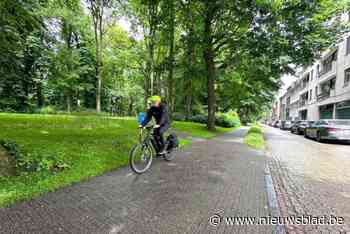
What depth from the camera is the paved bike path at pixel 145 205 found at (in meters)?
2.51

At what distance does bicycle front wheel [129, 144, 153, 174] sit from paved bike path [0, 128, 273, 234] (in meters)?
0.19

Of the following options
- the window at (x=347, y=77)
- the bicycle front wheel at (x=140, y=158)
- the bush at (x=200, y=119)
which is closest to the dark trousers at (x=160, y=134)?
the bicycle front wheel at (x=140, y=158)

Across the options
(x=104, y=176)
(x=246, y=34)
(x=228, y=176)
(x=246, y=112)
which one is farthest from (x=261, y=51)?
(x=246, y=112)

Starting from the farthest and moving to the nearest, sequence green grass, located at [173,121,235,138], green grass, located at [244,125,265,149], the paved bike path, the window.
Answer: the window, green grass, located at [173,121,235,138], green grass, located at [244,125,265,149], the paved bike path

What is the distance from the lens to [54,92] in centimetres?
2869

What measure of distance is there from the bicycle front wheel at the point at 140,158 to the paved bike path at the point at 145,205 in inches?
7.5

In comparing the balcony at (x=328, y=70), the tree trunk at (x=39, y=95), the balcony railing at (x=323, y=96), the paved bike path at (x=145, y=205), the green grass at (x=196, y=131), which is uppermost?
the balcony at (x=328, y=70)

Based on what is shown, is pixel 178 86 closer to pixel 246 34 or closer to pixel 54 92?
pixel 246 34

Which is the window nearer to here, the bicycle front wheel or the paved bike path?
the paved bike path

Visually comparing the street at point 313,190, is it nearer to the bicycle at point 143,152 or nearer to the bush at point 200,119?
the bicycle at point 143,152

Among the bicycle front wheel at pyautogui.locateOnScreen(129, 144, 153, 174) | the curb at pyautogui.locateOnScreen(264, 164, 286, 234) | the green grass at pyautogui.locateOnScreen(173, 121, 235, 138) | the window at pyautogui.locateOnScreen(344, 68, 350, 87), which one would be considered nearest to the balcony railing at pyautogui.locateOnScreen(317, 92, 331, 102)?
the window at pyautogui.locateOnScreen(344, 68, 350, 87)

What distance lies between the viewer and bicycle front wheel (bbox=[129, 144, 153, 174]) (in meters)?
4.70

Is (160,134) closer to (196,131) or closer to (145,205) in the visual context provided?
(145,205)

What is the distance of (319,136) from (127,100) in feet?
116
